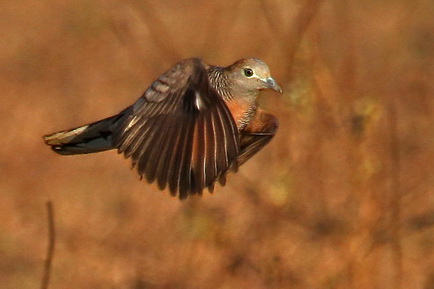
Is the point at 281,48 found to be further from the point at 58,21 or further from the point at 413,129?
the point at 58,21

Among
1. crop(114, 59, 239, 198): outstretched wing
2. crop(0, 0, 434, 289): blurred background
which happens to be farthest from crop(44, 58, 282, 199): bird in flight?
crop(0, 0, 434, 289): blurred background

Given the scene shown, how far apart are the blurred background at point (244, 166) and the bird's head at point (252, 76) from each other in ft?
1.28

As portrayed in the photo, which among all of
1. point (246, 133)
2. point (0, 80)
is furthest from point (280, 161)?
point (0, 80)

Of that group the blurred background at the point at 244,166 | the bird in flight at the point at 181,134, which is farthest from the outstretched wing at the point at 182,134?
the blurred background at the point at 244,166

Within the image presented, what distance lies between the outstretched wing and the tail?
0.33 meters

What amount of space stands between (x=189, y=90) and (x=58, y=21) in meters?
4.95

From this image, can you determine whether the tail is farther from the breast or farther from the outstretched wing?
the breast

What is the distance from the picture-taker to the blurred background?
684cm

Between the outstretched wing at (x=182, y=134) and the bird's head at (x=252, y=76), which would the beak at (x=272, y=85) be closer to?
the bird's head at (x=252, y=76)

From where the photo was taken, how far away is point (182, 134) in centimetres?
541

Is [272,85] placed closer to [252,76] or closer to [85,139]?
[252,76]

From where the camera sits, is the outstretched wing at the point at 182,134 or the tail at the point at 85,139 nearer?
the outstretched wing at the point at 182,134

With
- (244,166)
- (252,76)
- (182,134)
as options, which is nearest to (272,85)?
(252,76)

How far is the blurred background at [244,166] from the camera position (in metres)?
6.84
